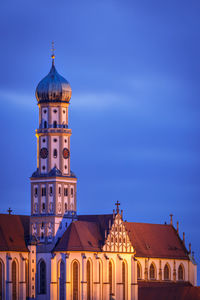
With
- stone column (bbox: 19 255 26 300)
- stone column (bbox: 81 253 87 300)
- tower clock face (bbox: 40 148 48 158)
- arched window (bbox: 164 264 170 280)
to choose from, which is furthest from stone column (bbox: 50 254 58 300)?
arched window (bbox: 164 264 170 280)

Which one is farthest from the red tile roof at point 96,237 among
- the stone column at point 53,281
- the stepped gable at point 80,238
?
the stone column at point 53,281

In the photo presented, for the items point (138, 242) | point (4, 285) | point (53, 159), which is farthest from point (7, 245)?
point (138, 242)

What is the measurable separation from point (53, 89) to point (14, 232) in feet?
79.2

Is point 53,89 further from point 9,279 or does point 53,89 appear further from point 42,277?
point 9,279

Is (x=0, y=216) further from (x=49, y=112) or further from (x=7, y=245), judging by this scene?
(x=49, y=112)

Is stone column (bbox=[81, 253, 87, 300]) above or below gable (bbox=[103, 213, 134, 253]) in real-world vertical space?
below

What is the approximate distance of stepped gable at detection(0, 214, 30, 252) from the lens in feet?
557

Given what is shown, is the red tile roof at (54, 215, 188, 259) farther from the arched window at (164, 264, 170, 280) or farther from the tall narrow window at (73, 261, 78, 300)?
the tall narrow window at (73, 261, 78, 300)

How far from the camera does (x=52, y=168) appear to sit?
17675cm

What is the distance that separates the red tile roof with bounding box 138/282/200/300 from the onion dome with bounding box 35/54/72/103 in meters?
35.6

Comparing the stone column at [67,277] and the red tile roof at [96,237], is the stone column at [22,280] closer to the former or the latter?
the red tile roof at [96,237]

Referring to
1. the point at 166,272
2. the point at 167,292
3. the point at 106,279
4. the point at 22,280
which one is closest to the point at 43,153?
the point at 22,280

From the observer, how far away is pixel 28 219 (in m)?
180

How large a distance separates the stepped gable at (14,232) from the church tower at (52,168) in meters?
1.98
